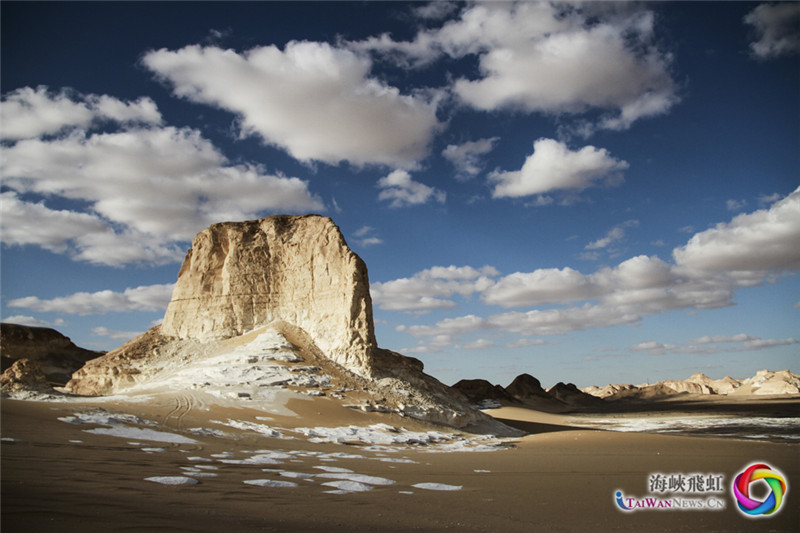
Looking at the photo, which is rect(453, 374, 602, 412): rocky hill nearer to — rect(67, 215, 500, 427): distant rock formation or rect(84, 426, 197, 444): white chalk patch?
rect(67, 215, 500, 427): distant rock formation

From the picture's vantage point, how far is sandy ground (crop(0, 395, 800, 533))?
220 inches

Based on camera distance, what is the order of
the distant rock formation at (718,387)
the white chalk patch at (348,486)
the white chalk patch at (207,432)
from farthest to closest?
the distant rock formation at (718,387) → the white chalk patch at (207,432) → the white chalk patch at (348,486)

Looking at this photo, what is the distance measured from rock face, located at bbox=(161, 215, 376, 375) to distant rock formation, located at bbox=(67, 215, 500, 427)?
71mm

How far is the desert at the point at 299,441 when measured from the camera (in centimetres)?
664

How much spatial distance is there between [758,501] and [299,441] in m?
13.2

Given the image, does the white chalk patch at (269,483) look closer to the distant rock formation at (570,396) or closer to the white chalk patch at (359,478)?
the white chalk patch at (359,478)

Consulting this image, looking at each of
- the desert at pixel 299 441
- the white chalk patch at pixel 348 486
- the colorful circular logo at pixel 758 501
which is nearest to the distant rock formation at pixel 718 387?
the desert at pixel 299 441

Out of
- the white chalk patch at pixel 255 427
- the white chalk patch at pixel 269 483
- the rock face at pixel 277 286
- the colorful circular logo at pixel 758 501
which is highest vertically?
the rock face at pixel 277 286

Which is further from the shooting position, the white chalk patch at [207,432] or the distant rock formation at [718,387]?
the distant rock formation at [718,387]

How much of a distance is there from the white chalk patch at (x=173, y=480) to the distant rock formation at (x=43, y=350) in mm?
61622

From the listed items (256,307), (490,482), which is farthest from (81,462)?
(256,307)

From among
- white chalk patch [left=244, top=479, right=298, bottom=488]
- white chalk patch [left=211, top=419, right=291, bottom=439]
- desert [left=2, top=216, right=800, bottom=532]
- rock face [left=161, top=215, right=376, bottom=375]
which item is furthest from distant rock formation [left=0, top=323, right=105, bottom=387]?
white chalk patch [left=244, top=479, right=298, bottom=488]

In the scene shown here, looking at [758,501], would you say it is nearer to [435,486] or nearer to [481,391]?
[435,486]

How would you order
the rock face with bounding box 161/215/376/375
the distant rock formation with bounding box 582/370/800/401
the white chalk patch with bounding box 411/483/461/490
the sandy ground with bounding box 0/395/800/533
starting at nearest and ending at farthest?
1. the sandy ground with bounding box 0/395/800/533
2. the white chalk patch with bounding box 411/483/461/490
3. the rock face with bounding box 161/215/376/375
4. the distant rock formation with bounding box 582/370/800/401
